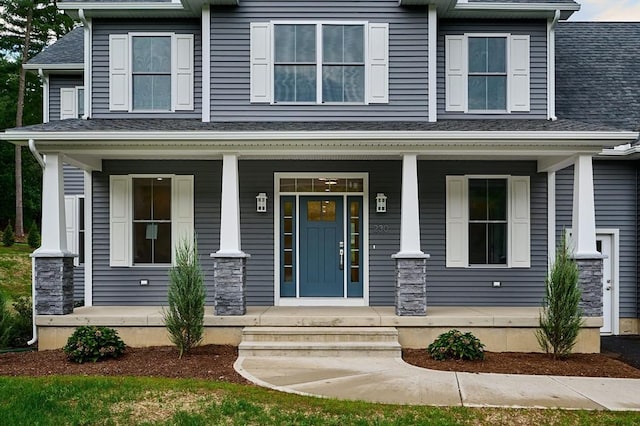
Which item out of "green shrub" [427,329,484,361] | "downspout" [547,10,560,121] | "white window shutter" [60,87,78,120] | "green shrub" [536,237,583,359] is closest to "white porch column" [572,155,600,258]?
"green shrub" [536,237,583,359]

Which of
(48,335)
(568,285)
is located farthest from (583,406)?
(48,335)

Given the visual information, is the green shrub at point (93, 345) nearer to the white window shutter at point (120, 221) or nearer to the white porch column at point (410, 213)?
the white window shutter at point (120, 221)

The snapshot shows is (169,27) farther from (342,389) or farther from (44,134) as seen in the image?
(342,389)

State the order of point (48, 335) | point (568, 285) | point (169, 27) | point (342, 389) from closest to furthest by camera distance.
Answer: point (342, 389)
point (568, 285)
point (48, 335)
point (169, 27)

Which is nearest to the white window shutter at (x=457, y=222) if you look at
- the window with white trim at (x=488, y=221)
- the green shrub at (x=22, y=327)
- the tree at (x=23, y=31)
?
the window with white trim at (x=488, y=221)

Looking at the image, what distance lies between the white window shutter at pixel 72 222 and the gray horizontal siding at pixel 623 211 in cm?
1056

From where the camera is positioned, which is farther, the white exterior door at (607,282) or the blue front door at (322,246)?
the white exterior door at (607,282)

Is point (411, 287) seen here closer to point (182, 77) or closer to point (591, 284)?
point (591, 284)

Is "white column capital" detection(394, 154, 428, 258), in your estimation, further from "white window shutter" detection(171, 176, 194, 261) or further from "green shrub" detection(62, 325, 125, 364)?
"green shrub" detection(62, 325, 125, 364)

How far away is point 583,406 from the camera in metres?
5.66

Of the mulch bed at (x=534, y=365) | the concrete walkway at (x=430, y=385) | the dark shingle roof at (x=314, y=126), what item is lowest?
the mulch bed at (x=534, y=365)

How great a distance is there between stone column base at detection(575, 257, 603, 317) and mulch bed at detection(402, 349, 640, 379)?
702mm

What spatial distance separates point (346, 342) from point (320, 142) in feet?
10.0

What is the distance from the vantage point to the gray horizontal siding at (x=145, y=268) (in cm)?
999
